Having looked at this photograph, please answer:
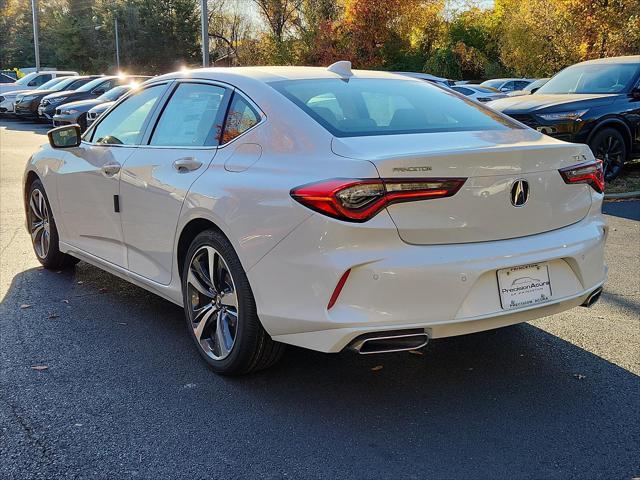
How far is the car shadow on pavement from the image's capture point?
296 centimetres

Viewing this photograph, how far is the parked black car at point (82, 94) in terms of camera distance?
2250cm

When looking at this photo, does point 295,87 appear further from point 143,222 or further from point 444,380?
point 444,380

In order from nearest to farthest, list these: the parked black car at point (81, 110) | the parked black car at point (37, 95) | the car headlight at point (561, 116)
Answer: the car headlight at point (561, 116) → the parked black car at point (81, 110) → the parked black car at point (37, 95)

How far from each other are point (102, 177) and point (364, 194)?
2.43 metres

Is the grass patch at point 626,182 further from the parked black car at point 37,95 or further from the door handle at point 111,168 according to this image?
the parked black car at point 37,95

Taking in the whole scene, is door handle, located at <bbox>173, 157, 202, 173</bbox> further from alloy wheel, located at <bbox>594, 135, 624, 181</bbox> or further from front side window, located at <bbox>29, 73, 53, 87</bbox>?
front side window, located at <bbox>29, 73, 53, 87</bbox>

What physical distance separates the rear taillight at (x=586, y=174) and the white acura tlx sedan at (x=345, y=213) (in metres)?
0.01

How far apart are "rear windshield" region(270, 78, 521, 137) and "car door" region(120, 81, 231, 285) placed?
52 cm

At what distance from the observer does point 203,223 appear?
3838mm

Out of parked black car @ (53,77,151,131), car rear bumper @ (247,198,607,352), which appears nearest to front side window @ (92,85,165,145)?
car rear bumper @ (247,198,607,352)

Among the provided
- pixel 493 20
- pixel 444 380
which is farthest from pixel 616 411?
pixel 493 20

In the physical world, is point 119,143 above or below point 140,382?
above

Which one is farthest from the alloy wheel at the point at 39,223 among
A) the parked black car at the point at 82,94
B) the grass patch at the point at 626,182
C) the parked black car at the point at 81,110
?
the parked black car at the point at 82,94

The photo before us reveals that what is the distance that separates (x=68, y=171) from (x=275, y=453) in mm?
3177
